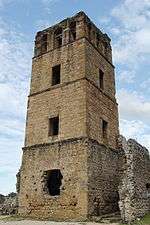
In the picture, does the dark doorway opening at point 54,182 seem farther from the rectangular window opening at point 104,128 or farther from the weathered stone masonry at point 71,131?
the rectangular window opening at point 104,128

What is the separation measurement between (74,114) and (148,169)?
15.5 feet

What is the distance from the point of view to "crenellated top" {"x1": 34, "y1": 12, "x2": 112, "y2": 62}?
1752 cm

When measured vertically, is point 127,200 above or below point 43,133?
below

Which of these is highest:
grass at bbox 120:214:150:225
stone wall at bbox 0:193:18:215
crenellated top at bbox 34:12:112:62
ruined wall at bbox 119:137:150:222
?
crenellated top at bbox 34:12:112:62

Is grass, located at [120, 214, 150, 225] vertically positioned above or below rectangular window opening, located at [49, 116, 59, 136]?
below

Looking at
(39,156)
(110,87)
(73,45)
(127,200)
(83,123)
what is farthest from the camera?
(110,87)

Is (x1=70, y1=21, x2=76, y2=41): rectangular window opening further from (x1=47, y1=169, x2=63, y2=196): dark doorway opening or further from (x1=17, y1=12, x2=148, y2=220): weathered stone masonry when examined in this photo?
(x1=47, y1=169, x2=63, y2=196): dark doorway opening

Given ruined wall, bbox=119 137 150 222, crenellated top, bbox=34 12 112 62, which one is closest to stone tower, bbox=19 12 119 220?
crenellated top, bbox=34 12 112 62

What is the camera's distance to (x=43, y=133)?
16.1 metres

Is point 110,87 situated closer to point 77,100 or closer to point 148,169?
point 77,100

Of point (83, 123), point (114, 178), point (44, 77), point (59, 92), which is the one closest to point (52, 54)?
point (44, 77)

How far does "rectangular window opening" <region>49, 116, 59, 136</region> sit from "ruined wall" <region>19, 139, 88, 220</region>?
3.33 ft

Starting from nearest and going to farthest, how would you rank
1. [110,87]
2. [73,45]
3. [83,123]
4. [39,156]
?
[83,123], [39,156], [73,45], [110,87]

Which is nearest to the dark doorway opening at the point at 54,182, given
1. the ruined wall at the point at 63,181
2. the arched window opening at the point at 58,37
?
the ruined wall at the point at 63,181
